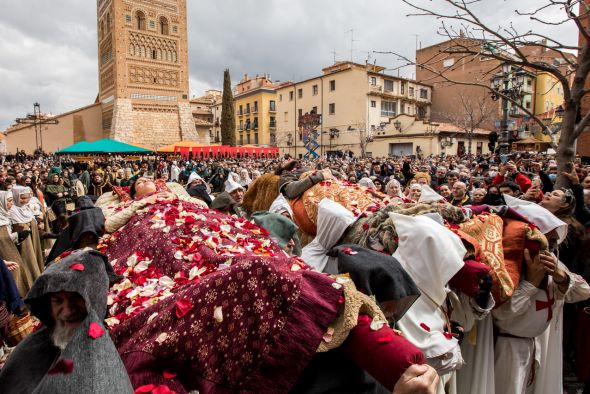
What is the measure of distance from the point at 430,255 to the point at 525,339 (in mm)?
1475

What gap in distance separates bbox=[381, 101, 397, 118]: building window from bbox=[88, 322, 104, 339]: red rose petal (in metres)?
41.0

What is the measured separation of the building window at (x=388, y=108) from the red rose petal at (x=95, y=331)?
41.0m

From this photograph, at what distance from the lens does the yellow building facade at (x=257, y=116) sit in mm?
51938

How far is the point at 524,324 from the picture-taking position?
2832mm

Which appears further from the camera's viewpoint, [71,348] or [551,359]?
[551,359]

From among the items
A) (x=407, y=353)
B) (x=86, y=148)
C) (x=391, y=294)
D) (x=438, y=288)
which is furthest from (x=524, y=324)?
(x=86, y=148)

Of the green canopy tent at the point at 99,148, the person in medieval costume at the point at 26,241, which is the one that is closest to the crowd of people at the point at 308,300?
the person in medieval costume at the point at 26,241

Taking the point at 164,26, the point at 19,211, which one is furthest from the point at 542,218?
the point at 164,26

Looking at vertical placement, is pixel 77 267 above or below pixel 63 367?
above

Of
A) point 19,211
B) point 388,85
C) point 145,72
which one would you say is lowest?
point 19,211

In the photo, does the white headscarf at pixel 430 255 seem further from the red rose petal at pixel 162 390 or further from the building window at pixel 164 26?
the building window at pixel 164 26

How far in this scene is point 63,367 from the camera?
48.4 inches

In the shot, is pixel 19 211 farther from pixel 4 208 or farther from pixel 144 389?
pixel 144 389

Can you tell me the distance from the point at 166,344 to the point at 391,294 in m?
1.03
